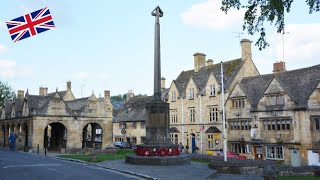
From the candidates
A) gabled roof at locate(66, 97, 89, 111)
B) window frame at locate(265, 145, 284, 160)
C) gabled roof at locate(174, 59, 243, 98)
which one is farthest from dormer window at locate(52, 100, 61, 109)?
window frame at locate(265, 145, 284, 160)

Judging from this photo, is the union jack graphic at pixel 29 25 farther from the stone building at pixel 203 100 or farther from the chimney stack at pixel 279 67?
the chimney stack at pixel 279 67

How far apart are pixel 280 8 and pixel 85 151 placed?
3011 centimetres

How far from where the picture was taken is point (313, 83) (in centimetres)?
3731

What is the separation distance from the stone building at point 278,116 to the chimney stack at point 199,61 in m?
11.0

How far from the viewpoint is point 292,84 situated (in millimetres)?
40031

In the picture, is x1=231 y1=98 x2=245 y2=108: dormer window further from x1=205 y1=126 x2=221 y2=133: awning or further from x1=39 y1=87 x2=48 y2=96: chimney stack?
x1=39 y1=87 x2=48 y2=96: chimney stack

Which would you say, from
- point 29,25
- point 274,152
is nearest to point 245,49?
point 274,152

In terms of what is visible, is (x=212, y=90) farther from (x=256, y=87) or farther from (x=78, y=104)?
(x=78, y=104)

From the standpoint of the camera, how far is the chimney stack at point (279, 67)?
4494 cm

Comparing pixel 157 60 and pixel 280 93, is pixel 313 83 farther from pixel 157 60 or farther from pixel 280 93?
pixel 157 60

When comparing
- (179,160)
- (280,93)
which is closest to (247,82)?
(280,93)

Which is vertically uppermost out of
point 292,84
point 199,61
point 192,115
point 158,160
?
point 199,61

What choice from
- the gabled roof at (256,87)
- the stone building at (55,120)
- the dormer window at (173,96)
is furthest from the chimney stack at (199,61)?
the stone building at (55,120)

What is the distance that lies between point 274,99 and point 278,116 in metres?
2.16
